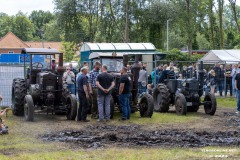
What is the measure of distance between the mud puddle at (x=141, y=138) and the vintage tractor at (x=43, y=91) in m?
2.58

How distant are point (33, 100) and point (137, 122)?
363 cm

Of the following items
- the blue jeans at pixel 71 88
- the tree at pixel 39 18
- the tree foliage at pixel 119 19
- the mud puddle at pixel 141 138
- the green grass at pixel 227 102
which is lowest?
the mud puddle at pixel 141 138

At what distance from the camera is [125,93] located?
49.5 feet

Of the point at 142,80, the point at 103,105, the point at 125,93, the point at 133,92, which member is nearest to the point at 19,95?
the point at 103,105

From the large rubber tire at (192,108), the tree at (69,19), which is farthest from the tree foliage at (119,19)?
the large rubber tire at (192,108)

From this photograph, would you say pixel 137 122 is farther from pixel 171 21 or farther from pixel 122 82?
pixel 171 21

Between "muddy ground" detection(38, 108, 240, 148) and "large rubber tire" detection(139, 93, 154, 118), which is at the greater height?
"large rubber tire" detection(139, 93, 154, 118)

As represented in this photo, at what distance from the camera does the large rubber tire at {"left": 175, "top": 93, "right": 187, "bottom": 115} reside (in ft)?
53.6

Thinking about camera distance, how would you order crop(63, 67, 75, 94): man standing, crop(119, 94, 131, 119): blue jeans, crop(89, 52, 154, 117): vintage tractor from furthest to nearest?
crop(63, 67, 75, 94): man standing → crop(89, 52, 154, 117): vintage tractor → crop(119, 94, 131, 119): blue jeans

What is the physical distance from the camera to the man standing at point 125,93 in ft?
48.9

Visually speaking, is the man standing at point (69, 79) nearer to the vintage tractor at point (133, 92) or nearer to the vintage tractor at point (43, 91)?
the vintage tractor at point (133, 92)

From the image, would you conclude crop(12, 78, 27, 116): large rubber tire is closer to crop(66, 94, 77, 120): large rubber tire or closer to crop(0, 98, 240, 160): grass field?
crop(66, 94, 77, 120): large rubber tire

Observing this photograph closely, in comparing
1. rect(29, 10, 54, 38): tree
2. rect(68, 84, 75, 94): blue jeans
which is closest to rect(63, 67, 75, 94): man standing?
rect(68, 84, 75, 94): blue jeans

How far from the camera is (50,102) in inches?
607
